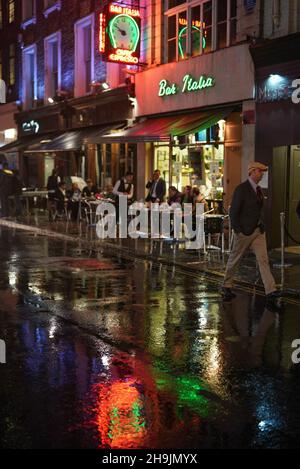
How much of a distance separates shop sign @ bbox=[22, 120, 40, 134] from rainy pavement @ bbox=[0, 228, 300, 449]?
65.6 feet

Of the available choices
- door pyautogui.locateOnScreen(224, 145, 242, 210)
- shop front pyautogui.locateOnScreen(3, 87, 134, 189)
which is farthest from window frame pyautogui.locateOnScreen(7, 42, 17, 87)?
door pyautogui.locateOnScreen(224, 145, 242, 210)

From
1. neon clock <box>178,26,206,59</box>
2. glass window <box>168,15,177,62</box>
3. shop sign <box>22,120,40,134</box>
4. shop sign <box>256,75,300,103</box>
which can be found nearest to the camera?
shop sign <box>256,75,300,103</box>

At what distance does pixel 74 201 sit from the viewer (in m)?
21.8

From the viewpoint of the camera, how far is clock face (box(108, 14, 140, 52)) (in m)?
20.2

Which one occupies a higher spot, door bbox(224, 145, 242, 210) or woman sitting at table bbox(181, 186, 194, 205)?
door bbox(224, 145, 242, 210)

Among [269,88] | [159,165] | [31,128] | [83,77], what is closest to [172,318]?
[269,88]

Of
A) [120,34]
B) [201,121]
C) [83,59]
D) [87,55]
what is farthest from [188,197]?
[83,59]

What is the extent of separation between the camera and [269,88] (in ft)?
49.2

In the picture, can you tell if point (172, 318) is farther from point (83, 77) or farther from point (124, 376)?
point (83, 77)

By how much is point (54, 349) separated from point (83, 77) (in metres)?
20.4

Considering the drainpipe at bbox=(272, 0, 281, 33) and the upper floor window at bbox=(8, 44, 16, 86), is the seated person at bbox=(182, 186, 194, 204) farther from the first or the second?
the upper floor window at bbox=(8, 44, 16, 86)

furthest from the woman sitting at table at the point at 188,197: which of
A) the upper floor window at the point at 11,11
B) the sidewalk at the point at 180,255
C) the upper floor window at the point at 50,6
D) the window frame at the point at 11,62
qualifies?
the upper floor window at the point at 11,11

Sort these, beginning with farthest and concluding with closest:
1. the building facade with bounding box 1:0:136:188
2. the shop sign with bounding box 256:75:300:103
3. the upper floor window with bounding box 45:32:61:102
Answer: the upper floor window with bounding box 45:32:61:102 < the building facade with bounding box 1:0:136:188 < the shop sign with bounding box 256:75:300:103

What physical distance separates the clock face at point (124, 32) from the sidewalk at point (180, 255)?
6.00m
